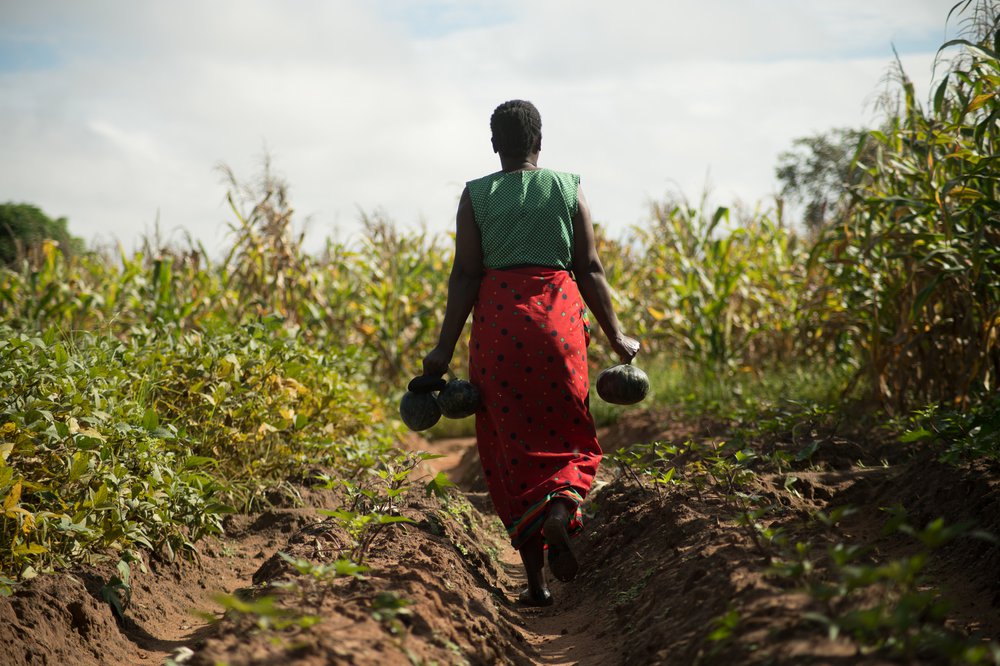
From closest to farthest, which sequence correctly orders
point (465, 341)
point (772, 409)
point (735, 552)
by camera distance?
point (735, 552) < point (772, 409) < point (465, 341)

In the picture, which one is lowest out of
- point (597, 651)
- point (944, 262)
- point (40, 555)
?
point (597, 651)

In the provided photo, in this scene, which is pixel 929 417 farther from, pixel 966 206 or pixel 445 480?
pixel 445 480

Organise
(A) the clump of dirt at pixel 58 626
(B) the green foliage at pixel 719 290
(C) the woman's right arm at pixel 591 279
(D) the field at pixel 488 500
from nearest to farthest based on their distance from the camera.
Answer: (D) the field at pixel 488 500, (A) the clump of dirt at pixel 58 626, (C) the woman's right arm at pixel 591 279, (B) the green foliage at pixel 719 290


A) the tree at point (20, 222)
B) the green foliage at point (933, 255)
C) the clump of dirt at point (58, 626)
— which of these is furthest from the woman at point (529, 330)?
the tree at point (20, 222)

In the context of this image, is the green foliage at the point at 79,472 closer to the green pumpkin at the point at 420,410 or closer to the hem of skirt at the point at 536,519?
the green pumpkin at the point at 420,410

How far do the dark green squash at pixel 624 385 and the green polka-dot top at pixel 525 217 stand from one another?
0.48 m

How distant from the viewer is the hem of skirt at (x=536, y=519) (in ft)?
11.0

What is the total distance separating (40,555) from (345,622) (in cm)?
159

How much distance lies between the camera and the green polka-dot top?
348 cm

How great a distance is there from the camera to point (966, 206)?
473 centimetres

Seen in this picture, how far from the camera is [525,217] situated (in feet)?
11.4

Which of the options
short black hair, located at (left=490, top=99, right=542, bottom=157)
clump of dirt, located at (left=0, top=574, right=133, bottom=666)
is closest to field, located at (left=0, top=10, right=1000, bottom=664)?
clump of dirt, located at (left=0, top=574, right=133, bottom=666)

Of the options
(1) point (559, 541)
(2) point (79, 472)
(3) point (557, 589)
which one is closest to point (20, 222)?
(2) point (79, 472)

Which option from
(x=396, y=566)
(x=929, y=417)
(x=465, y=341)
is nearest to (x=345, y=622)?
(x=396, y=566)
